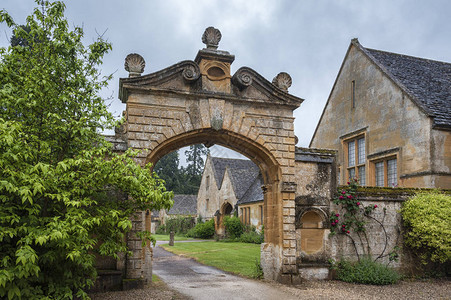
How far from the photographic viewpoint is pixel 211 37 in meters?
9.97

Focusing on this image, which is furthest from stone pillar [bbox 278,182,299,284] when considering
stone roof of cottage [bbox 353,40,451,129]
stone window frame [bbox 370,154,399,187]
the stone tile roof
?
the stone tile roof

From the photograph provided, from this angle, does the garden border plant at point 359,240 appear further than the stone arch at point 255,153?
Yes

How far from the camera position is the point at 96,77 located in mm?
7230

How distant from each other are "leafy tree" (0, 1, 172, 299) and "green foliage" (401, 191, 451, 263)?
7238 millimetres

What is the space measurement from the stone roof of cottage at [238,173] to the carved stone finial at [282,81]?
16.3 m

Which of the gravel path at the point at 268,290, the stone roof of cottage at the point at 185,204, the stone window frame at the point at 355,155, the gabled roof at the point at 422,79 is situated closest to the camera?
the gravel path at the point at 268,290

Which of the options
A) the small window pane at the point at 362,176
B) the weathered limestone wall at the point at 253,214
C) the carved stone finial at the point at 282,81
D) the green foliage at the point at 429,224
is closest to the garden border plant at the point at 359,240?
the green foliage at the point at 429,224

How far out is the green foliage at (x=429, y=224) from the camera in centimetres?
995

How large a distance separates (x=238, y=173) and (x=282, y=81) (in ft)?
→ 71.5

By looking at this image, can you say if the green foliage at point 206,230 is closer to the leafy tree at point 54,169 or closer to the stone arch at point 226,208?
the stone arch at point 226,208

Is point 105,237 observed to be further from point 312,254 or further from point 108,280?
point 312,254

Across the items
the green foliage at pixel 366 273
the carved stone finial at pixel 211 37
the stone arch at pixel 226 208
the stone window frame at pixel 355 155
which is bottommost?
the green foliage at pixel 366 273

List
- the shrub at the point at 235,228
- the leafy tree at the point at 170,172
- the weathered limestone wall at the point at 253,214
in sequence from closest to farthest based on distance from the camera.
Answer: the weathered limestone wall at the point at 253,214 → the shrub at the point at 235,228 → the leafy tree at the point at 170,172

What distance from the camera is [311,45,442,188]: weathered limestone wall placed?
42.4 ft
